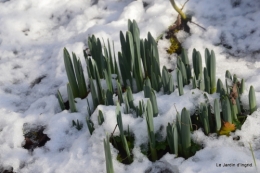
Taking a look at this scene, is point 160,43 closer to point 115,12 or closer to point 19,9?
point 115,12

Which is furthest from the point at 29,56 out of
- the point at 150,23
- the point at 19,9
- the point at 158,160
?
the point at 158,160

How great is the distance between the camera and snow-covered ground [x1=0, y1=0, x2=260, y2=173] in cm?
182

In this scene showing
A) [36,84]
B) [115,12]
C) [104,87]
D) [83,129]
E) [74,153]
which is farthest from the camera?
[115,12]

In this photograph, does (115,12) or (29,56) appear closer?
(29,56)

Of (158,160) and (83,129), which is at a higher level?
(83,129)

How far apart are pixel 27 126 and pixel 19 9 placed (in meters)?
1.58

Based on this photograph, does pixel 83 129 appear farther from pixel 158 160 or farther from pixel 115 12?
pixel 115 12

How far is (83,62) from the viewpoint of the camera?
8.63ft

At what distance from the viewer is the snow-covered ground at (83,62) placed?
182cm

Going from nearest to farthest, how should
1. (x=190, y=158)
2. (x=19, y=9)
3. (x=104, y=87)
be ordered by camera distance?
(x=190, y=158)
(x=104, y=87)
(x=19, y=9)

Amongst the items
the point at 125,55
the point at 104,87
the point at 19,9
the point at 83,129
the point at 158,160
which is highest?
the point at 19,9

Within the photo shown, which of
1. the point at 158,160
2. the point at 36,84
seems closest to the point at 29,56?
the point at 36,84

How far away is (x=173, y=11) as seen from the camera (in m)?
2.90

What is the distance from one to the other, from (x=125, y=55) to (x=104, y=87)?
295 mm
